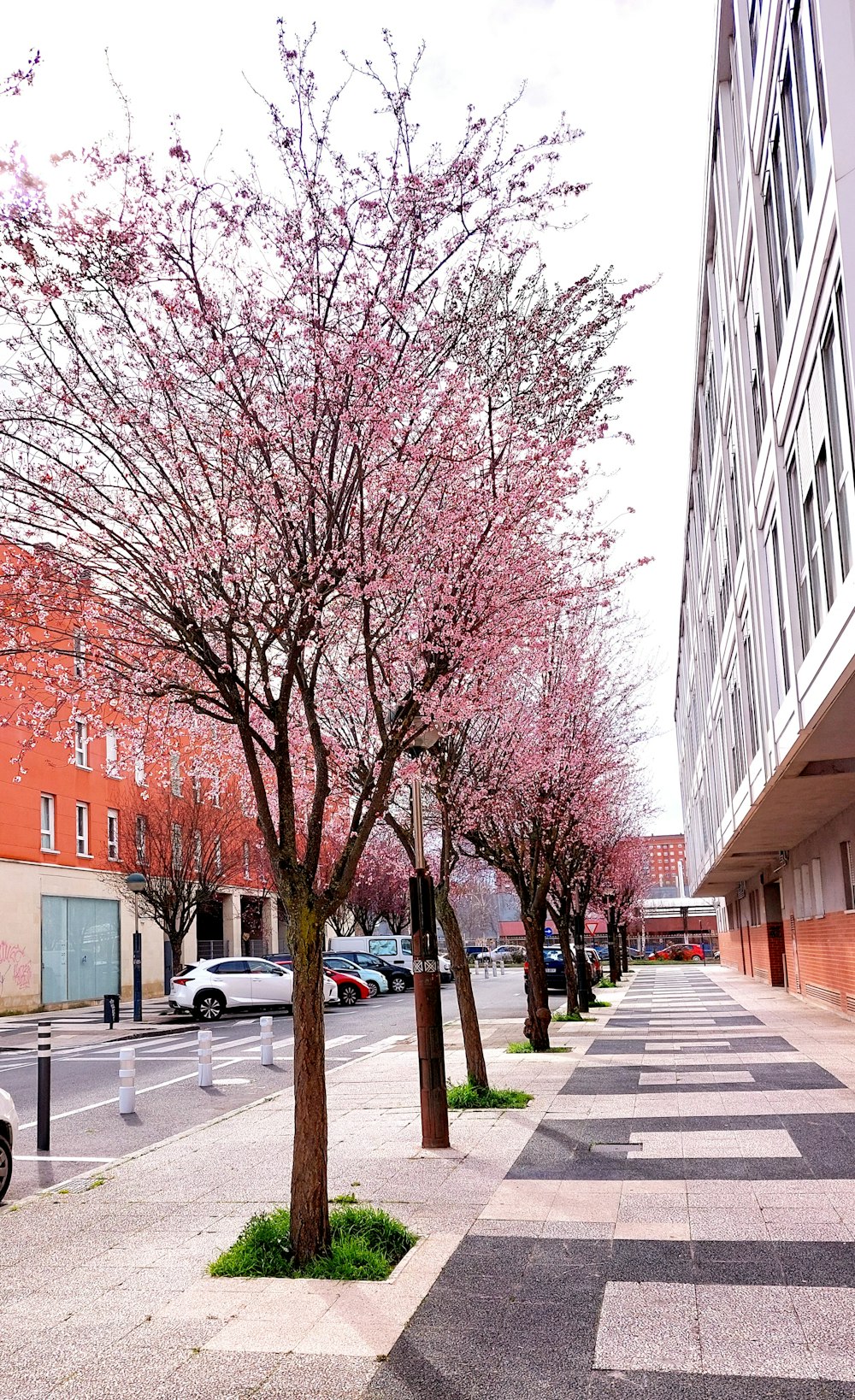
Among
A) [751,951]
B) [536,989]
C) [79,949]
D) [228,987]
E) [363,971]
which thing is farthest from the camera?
[751,951]

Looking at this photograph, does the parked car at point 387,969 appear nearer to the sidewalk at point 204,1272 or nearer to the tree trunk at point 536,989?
the tree trunk at point 536,989

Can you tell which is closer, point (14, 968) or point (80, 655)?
point (80, 655)

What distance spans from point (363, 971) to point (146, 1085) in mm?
24187

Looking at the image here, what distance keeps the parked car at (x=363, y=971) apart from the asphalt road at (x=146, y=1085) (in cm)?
981

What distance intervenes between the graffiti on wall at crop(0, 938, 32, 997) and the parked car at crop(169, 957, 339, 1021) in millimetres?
4024

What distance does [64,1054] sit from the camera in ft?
68.4

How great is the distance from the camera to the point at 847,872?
2034 centimetres

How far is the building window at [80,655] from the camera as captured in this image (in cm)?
748

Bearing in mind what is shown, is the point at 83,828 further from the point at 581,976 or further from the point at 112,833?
the point at 581,976

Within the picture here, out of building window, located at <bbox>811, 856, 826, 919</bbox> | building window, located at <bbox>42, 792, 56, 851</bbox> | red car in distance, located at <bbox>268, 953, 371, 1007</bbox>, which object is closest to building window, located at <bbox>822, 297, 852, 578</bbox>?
building window, located at <bbox>811, 856, 826, 919</bbox>

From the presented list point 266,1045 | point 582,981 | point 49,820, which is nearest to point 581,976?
point 582,981

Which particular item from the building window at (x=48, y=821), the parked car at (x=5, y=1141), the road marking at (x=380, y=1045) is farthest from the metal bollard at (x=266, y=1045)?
the building window at (x=48, y=821)

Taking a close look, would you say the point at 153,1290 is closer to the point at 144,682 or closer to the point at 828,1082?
the point at 144,682

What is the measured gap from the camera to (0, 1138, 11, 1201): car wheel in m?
8.79
